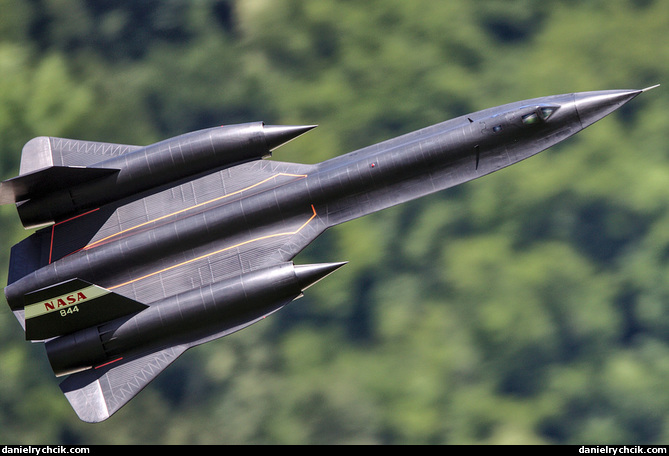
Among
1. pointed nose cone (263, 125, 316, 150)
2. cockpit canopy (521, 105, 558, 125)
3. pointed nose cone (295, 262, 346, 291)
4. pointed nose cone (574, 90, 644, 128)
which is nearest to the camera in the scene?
pointed nose cone (295, 262, 346, 291)

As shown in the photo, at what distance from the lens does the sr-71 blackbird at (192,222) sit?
2270 centimetres

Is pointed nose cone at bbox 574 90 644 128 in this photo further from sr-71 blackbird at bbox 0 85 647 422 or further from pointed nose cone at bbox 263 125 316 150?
pointed nose cone at bbox 263 125 316 150

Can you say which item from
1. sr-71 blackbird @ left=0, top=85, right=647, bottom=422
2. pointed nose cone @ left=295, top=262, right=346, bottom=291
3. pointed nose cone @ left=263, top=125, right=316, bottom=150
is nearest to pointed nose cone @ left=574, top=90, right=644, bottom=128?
sr-71 blackbird @ left=0, top=85, right=647, bottom=422

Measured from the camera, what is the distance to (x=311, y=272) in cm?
2252

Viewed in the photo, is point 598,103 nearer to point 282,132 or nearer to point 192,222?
point 282,132

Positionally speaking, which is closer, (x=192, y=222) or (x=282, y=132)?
(x=192, y=222)

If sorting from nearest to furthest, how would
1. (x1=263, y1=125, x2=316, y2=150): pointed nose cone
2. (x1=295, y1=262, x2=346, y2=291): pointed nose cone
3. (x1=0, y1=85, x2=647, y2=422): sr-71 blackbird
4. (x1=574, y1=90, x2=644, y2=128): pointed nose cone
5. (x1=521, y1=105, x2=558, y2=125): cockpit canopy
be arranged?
(x1=295, y1=262, x2=346, y2=291): pointed nose cone → (x1=0, y1=85, x2=647, y2=422): sr-71 blackbird → (x1=521, y1=105, x2=558, y2=125): cockpit canopy → (x1=574, y1=90, x2=644, y2=128): pointed nose cone → (x1=263, y1=125, x2=316, y2=150): pointed nose cone

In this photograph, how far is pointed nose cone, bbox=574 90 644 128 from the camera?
23.5 m

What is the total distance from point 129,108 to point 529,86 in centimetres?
2013

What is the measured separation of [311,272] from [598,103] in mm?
10924

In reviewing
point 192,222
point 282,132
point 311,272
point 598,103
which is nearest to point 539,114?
point 598,103

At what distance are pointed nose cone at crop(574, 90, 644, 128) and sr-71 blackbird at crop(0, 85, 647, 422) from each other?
0.14 feet
